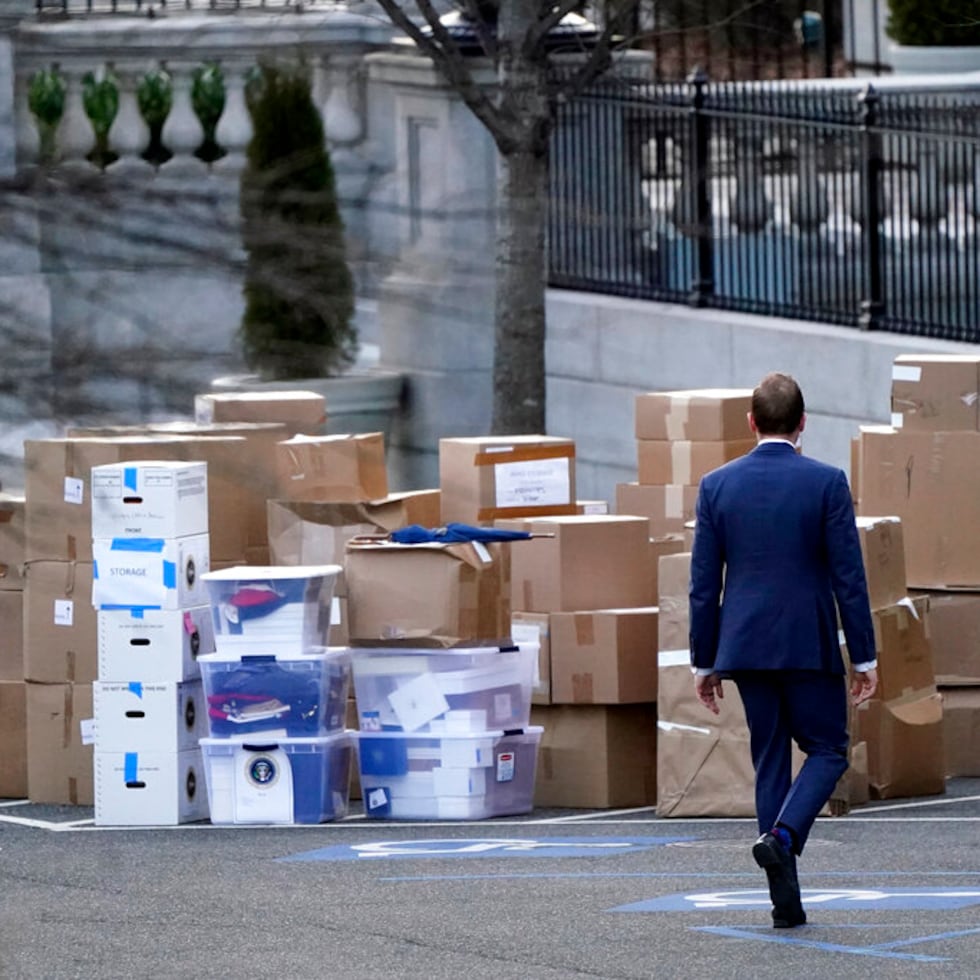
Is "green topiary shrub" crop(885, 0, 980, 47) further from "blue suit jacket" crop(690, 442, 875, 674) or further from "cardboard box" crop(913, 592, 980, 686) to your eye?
"blue suit jacket" crop(690, 442, 875, 674)

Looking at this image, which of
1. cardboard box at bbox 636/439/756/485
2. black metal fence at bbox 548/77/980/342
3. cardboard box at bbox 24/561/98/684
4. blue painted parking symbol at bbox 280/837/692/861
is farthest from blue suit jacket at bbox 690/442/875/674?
black metal fence at bbox 548/77/980/342

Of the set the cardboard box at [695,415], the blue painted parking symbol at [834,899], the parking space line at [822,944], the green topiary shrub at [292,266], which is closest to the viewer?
the green topiary shrub at [292,266]

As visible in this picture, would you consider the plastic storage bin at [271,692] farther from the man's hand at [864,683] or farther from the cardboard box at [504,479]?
the man's hand at [864,683]

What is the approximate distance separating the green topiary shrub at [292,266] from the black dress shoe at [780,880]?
4045mm

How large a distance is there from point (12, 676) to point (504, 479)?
6.96ft

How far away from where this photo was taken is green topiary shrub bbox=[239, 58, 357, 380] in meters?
2.02

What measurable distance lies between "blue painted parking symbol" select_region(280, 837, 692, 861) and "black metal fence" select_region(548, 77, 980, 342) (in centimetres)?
501

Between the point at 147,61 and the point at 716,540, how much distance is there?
4.21m

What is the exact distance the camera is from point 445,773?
8.63 metres

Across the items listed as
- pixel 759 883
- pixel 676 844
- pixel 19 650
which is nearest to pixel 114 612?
pixel 19 650

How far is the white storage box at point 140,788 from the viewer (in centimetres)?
878

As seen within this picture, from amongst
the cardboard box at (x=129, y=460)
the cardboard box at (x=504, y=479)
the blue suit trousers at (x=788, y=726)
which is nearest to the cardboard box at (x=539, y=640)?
the cardboard box at (x=504, y=479)

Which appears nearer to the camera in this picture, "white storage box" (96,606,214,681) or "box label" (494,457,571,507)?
"white storage box" (96,606,214,681)

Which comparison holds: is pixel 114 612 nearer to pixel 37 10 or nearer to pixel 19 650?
pixel 19 650
